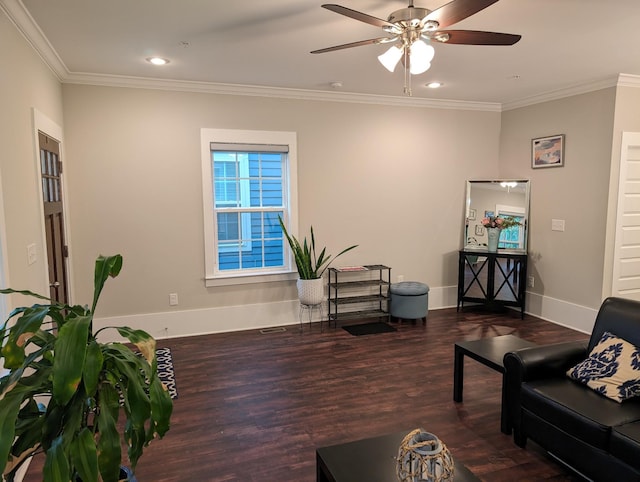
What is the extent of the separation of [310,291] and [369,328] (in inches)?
32.1

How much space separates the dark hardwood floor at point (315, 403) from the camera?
2.45 meters

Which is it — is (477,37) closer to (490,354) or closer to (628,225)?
(490,354)

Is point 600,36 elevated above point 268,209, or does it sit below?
above

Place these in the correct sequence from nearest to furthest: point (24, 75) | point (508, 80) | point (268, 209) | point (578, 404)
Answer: point (578, 404) < point (24, 75) < point (508, 80) < point (268, 209)

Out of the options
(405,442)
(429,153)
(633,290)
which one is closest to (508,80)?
(429,153)

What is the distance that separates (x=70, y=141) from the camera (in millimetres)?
4148

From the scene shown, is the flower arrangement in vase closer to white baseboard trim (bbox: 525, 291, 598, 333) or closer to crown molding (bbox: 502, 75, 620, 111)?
white baseboard trim (bbox: 525, 291, 598, 333)

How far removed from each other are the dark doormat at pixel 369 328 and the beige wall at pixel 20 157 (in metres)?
2.93

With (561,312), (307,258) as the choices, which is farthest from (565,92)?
(307,258)

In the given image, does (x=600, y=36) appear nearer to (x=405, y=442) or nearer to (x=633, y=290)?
(x=633, y=290)

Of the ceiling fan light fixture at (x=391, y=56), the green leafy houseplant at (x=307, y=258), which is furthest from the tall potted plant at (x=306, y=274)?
the ceiling fan light fixture at (x=391, y=56)

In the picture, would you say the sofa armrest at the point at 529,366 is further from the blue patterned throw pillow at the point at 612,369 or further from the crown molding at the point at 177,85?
the crown molding at the point at 177,85

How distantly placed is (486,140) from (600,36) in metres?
2.60

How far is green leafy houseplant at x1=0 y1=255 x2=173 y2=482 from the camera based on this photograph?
4.06 ft
